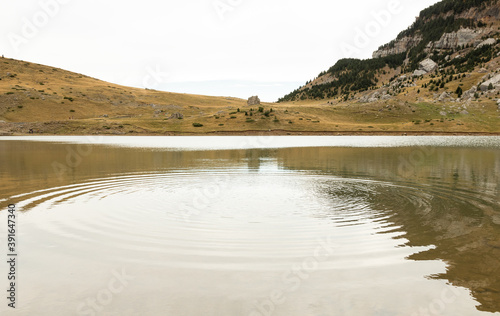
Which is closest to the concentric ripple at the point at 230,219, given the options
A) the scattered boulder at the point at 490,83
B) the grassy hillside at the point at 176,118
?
the grassy hillside at the point at 176,118

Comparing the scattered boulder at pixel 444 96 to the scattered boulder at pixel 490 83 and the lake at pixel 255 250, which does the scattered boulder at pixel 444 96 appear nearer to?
the scattered boulder at pixel 490 83

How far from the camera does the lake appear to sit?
280 inches

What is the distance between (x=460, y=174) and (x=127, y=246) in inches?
959

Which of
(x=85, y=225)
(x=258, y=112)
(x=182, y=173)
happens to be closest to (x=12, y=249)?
(x=85, y=225)

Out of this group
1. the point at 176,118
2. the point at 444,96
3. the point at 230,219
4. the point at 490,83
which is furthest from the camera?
the point at 444,96

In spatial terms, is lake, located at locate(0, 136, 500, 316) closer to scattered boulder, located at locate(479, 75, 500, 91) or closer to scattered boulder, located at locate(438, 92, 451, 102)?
scattered boulder, located at locate(438, 92, 451, 102)

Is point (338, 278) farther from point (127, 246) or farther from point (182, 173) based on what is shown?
point (182, 173)

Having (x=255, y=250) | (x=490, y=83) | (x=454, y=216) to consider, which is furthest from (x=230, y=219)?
(x=490, y=83)

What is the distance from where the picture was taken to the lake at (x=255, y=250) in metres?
7.11

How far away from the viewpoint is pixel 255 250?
33.0ft

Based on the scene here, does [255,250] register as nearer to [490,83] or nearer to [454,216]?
[454,216]

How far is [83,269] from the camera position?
873cm

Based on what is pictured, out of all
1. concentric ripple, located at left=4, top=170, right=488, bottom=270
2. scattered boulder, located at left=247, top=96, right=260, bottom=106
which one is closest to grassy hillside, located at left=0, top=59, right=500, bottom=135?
scattered boulder, located at left=247, top=96, right=260, bottom=106

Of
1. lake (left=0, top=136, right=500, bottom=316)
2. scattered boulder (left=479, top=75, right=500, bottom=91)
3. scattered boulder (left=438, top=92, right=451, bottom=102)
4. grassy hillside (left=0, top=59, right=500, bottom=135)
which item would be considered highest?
scattered boulder (left=479, top=75, right=500, bottom=91)
